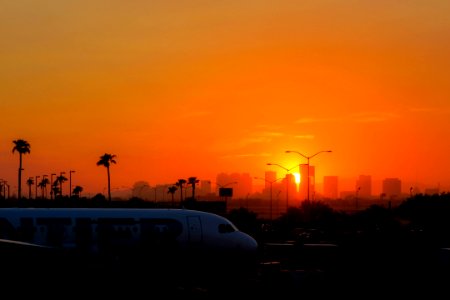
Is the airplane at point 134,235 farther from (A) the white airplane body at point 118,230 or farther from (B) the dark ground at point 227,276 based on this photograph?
(B) the dark ground at point 227,276

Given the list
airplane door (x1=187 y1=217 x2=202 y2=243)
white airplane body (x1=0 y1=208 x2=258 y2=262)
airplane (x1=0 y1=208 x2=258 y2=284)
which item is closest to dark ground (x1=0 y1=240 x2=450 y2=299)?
airplane (x1=0 y1=208 x2=258 y2=284)

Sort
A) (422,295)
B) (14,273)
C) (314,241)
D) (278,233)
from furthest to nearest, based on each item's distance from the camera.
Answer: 1. (278,233)
2. (314,241)
3. (422,295)
4. (14,273)

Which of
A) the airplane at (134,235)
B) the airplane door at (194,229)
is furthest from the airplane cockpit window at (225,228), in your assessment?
the airplane door at (194,229)

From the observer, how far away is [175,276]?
3772 cm

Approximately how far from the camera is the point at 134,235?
39.7 metres

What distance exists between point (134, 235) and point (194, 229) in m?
3.20

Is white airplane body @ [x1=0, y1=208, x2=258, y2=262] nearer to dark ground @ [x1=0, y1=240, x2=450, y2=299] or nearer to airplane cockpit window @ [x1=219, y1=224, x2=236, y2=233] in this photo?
airplane cockpit window @ [x1=219, y1=224, x2=236, y2=233]

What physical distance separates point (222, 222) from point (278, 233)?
48732mm

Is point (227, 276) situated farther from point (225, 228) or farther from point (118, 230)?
point (118, 230)

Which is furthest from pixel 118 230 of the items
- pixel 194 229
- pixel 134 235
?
pixel 194 229

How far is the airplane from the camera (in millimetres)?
38156

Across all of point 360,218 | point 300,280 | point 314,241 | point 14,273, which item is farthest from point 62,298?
point 360,218

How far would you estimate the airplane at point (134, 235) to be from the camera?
38.2 meters

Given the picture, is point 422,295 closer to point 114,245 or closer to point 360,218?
point 114,245
